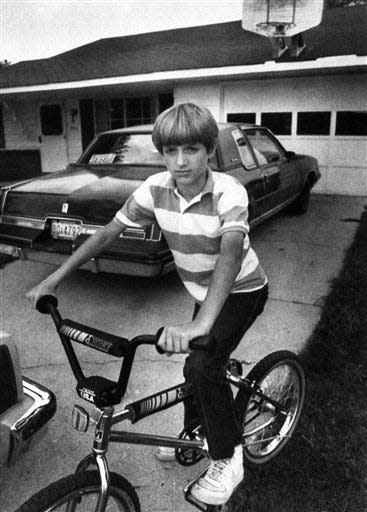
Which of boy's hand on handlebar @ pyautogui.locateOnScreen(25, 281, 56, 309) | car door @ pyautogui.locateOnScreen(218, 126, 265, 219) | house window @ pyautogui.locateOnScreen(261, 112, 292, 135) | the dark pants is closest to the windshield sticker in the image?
car door @ pyautogui.locateOnScreen(218, 126, 265, 219)

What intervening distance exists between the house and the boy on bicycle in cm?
822

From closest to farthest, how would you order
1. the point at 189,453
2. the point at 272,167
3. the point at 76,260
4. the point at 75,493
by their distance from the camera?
the point at 75,493 → the point at 76,260 → the point at 189,453 → the point at 272,167

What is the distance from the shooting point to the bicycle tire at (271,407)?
238 centimetres

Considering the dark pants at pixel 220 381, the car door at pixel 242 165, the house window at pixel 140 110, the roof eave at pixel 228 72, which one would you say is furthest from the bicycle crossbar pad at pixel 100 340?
the house window at pixel 140 110

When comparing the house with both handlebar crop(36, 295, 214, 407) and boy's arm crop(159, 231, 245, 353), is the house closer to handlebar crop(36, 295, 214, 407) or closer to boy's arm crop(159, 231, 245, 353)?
boy's arm crop(159, 231, 245, 353)

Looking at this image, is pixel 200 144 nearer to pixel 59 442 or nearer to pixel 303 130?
pixel 59 442

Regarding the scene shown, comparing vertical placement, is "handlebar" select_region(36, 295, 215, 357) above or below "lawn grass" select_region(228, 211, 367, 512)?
above

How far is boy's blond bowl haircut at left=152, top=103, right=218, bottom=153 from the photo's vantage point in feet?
5.65

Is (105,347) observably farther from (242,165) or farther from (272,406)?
(242,165)

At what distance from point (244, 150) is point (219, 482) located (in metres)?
4.48

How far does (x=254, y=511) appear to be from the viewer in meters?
2.18

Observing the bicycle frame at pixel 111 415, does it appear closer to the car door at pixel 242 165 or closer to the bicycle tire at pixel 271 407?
the bicycle tire at pixel 271 407

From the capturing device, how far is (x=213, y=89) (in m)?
11.2

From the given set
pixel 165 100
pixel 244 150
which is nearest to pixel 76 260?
pixel 244 150
